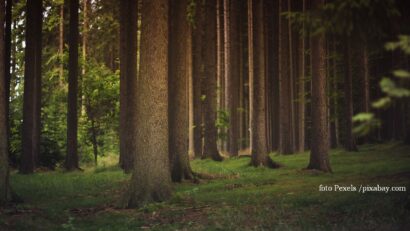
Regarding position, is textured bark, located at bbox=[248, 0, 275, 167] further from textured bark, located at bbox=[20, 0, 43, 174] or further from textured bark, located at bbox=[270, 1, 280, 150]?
textured bark, located at bbox=[270, 1, 280, 150]

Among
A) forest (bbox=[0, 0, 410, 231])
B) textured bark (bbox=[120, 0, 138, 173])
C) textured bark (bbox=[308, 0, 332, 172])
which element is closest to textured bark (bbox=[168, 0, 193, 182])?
forest (bbox=[0, 0, 410, 231])

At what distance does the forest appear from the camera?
422 inches

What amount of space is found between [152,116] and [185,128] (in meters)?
5.53

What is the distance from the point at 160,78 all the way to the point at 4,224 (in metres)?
5.49

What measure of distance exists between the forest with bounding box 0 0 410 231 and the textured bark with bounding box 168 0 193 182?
45 millimetres

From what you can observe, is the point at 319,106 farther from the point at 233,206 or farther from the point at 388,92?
the point at 388,92

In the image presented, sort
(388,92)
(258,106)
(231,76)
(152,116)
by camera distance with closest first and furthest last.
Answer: (388,92) → (152,116) → (258,106) → (231,76)

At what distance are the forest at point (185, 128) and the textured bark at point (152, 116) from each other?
0.04 metres

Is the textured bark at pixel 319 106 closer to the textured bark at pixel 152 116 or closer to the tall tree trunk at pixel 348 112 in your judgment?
the textured bark at pixel 152 116

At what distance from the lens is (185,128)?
762 inches

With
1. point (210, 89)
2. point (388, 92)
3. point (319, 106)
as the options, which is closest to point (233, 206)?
point (388, 92)

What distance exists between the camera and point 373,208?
37.2ft

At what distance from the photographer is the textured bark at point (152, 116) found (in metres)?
13.7

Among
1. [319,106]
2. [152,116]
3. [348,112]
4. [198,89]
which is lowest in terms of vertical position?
[152,116]
